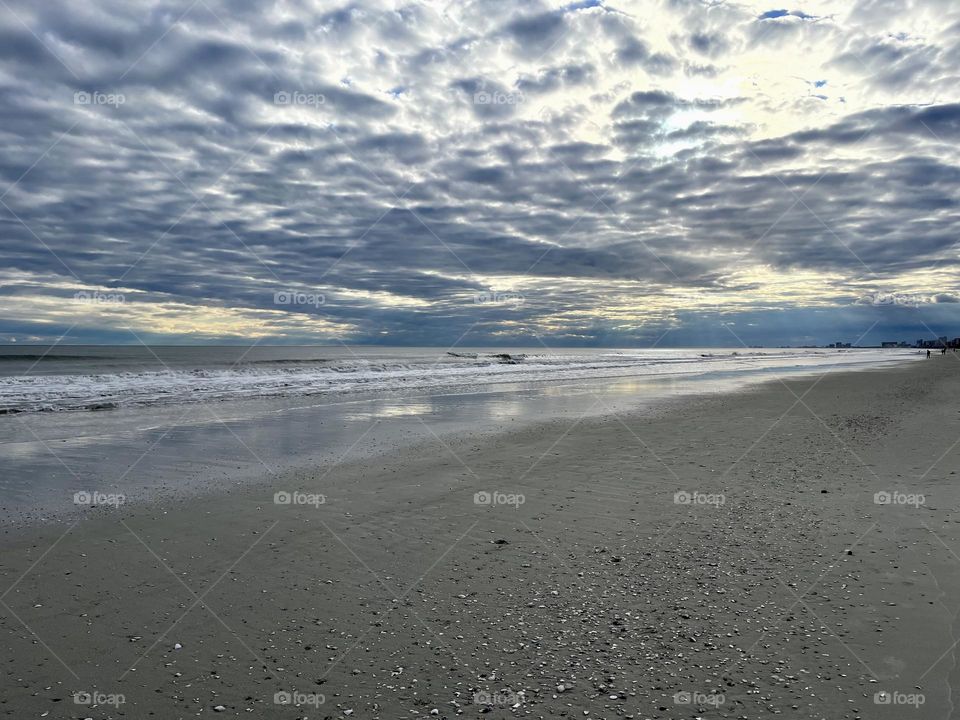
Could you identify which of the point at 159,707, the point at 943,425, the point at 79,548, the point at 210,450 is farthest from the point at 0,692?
the point at 943,425

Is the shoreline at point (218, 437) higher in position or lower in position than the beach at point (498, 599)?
higher

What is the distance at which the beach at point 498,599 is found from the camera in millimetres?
3643

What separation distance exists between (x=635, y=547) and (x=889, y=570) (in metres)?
2.30

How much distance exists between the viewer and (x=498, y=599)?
16.1 feet

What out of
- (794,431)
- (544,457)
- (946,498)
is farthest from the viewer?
(794,431)

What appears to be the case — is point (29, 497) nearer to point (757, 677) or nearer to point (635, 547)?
point (635, 547)

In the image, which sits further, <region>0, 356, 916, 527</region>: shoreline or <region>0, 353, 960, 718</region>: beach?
<region>0, 356, 916, 527</region>: shoreline

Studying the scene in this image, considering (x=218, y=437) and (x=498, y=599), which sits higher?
(x=218, y=437)

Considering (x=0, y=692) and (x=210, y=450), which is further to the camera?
(x=210, y=450)

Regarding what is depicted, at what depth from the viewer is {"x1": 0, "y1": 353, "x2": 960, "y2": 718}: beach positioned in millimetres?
3643

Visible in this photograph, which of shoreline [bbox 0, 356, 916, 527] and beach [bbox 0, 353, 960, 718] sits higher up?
shoreline [bbox 0, 356, 916, 527]

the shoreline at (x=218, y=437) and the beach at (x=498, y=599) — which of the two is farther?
the shoreline at (x=218, y=437)

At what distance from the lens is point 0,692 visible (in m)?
3.68

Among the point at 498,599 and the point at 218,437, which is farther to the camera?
the point at 218,437
